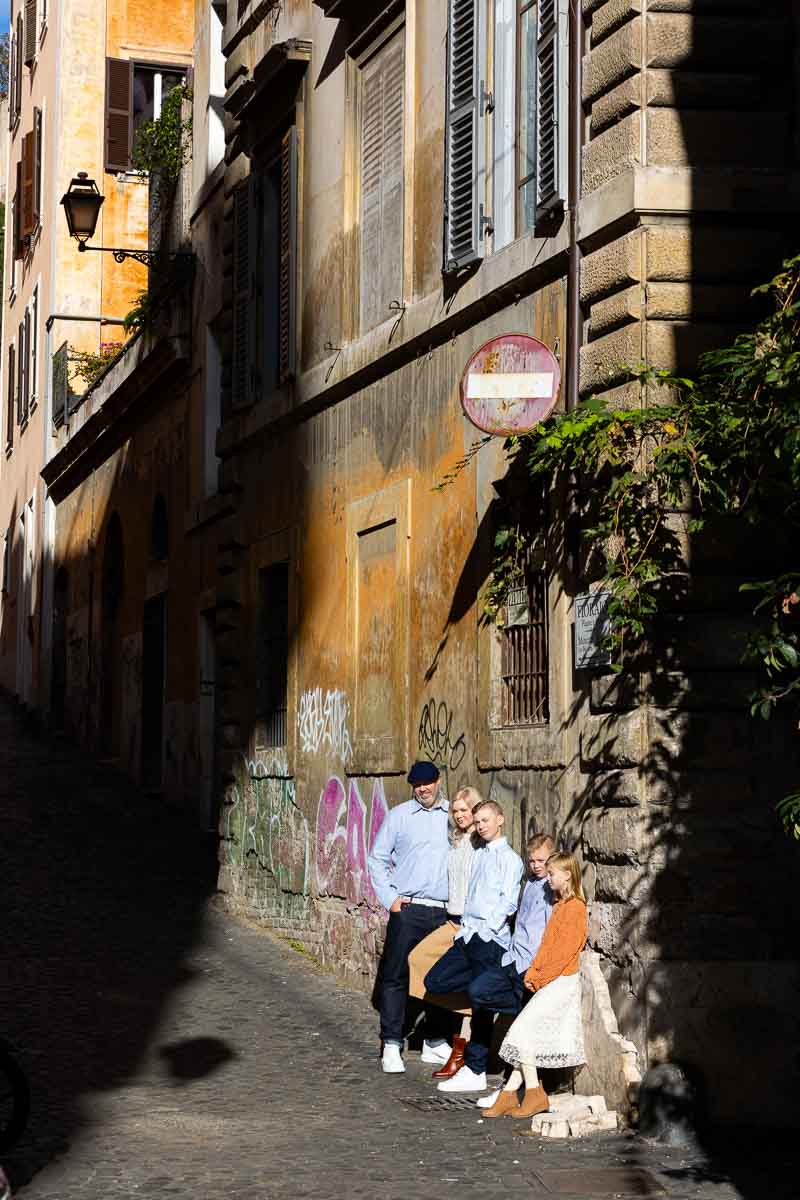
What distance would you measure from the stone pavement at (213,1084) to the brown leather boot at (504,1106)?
7 centimetres

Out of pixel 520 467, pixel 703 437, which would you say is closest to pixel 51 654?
pixel 520 467

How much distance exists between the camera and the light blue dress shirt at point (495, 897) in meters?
10.2

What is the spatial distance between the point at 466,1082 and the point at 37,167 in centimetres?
2487

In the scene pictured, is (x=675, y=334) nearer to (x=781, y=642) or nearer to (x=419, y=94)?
(x=781, y=642)

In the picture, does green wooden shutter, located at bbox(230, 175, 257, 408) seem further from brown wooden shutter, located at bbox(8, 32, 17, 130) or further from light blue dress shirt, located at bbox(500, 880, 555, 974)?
brown wooden shutter, located at bbox(8, 32, 17, 130)

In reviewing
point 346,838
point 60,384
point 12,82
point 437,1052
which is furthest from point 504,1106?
point 12,82

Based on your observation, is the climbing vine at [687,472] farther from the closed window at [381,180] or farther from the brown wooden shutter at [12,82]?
the brown wooden shutter at [12,82]

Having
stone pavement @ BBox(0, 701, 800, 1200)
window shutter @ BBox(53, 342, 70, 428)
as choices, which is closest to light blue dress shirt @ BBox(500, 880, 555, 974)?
stone pavement @ BBox(0, 701, 800, 1200)

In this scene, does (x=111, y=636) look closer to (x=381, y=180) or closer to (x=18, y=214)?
(x=18, y=214)

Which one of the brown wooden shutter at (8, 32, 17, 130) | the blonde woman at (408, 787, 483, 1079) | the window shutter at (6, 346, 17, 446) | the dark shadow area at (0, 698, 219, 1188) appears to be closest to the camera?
the dark shadow area at (0, 698, 219, 1188)

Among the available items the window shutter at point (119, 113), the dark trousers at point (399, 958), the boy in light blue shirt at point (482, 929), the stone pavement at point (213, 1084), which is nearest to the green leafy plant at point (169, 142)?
the window shutter at point (119, 113)

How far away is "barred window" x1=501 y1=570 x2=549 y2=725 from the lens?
11.0 meters

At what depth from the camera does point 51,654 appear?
1198 inches

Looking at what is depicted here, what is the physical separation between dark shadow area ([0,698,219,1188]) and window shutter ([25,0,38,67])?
547 inches
